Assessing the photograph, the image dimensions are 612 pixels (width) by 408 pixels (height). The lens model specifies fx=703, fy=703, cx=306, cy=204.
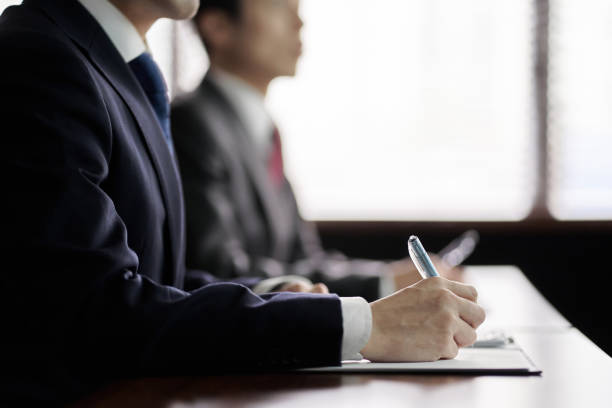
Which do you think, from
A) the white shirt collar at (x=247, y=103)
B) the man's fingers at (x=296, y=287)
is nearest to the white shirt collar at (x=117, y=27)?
the man's fingers at (x=296, y=287)

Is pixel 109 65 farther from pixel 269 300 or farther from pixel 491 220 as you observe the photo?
pixel 491 220

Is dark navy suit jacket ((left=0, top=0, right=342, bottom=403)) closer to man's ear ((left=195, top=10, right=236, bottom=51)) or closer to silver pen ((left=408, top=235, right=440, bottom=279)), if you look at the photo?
silver pen ((left=408, top=235, right=440, bottom=279))

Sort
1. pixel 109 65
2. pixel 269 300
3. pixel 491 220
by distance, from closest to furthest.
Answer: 1. pixel 269 300
2. pixel 109 65
3. pixel 491 220

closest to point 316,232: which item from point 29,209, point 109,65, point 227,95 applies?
point 227,95

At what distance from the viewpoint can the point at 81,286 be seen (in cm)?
87

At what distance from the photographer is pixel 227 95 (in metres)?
2.62

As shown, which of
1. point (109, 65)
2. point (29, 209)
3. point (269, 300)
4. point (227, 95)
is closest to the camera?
point (29, 209)

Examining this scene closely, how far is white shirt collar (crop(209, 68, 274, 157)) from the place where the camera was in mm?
2641

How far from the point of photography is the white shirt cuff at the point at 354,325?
3.15 feet

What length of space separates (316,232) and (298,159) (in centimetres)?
46

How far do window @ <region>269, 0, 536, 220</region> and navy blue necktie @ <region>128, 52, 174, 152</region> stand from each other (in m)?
2.62

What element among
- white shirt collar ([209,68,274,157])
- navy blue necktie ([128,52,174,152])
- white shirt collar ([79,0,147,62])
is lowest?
navy blue necktie ([128,52,174,152])

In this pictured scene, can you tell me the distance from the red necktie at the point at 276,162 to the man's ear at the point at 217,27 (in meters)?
0.41

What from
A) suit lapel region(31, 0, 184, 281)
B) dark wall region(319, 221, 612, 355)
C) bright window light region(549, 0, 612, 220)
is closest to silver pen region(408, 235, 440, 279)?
suit lapel region(31, 0, 184, 281)
